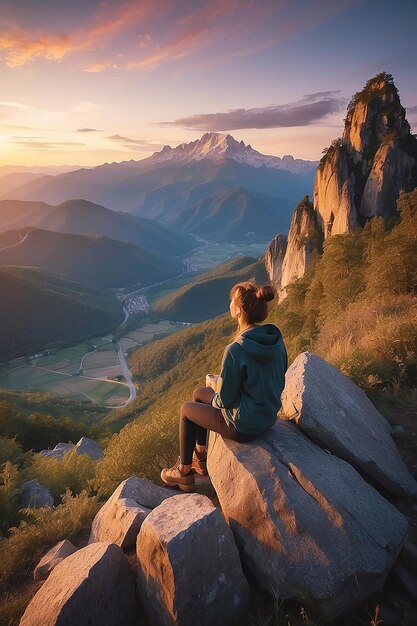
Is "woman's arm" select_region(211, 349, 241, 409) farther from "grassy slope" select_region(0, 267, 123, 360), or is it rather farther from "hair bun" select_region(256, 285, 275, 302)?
"grassy slope" select_region(0, 267, 123, 360)

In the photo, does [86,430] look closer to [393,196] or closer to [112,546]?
[112,546]

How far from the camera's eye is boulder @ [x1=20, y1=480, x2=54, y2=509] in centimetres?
1131

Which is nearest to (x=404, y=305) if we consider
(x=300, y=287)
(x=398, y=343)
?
(x=398, y=343)

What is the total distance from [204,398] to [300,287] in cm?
4668

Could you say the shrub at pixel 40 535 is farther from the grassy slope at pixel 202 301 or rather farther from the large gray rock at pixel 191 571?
the grassy slope at pixel 202 301

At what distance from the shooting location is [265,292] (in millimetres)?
4953

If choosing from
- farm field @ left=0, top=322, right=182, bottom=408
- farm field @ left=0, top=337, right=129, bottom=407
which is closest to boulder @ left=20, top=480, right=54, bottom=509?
farm field @ left=0, top=322, right=182, bottom=408

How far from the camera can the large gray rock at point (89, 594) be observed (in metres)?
3.73

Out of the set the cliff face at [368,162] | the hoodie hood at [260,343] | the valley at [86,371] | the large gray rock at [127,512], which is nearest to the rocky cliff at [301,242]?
the cliff face at [368,162]

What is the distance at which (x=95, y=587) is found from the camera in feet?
12.7

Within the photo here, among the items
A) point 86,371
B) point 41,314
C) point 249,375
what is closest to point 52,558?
point 249,375

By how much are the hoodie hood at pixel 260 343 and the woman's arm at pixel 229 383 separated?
0.83 ft

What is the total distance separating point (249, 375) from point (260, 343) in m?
0.46

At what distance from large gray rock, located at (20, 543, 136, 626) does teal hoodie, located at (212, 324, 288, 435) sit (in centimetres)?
223
